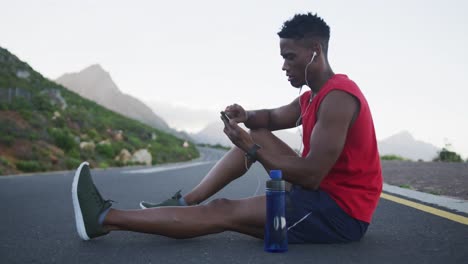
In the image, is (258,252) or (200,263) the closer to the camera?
(200,263)

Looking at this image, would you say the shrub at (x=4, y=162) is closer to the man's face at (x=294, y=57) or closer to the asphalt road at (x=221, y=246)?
the asphalt road at (x=221, y=246)

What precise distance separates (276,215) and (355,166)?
634 mm

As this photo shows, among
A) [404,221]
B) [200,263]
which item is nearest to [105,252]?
[200,263]

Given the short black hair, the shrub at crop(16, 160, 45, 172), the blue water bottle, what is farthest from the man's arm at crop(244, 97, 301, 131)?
the shrub at crop(16, 160, 45, 172)

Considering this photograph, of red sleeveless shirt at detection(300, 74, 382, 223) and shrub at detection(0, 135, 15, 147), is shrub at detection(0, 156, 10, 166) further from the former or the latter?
red sleeveless shirt at detection(300, 74, 382, 223)

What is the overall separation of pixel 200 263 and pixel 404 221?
93.6 inches

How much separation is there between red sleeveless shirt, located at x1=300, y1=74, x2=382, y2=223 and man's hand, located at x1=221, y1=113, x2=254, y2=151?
429 mm

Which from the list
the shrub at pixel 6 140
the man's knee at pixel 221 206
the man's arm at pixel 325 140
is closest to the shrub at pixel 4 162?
the shrub at pixel 6 140

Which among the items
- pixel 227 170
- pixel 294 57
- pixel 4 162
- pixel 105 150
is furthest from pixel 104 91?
pixel 294 57

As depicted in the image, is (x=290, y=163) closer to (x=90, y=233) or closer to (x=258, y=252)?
(x=258, y=252)

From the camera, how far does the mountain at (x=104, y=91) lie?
173 metres

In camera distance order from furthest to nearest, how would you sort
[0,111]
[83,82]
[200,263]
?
[83,82]
[0,111]
[200,263]

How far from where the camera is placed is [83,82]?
185m

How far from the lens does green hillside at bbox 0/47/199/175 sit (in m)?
14.0
